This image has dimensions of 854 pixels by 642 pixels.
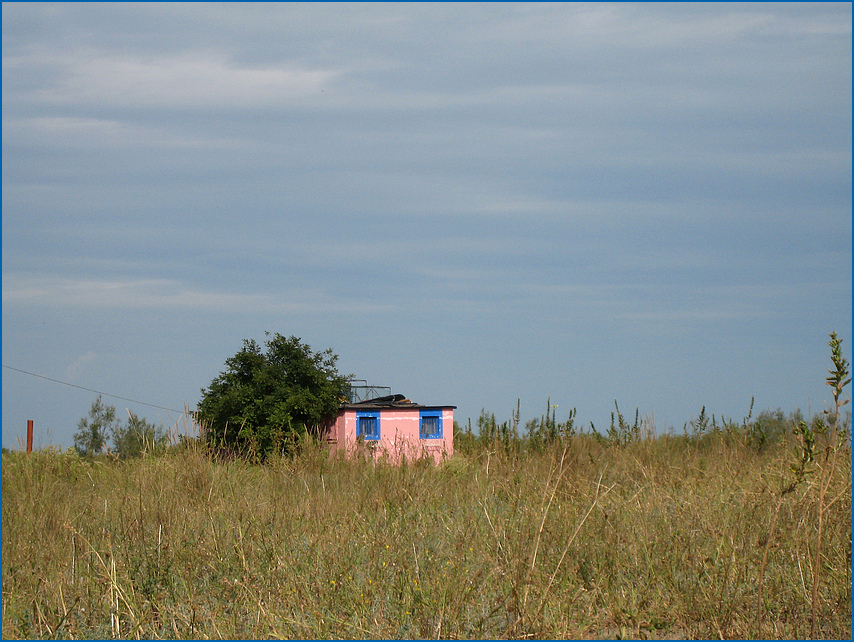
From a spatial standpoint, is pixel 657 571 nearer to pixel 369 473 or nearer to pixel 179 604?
pixel 179 604

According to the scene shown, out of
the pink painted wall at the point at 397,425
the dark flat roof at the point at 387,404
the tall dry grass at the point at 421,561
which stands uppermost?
the dark flat roof at the point at 387,404

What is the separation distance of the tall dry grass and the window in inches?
459

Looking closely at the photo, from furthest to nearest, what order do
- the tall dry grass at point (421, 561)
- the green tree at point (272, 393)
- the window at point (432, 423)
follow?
1. the window at point (432, 423)
2. the green tree at point (272, 393)
3. the tall dry grass at point (421, 561)

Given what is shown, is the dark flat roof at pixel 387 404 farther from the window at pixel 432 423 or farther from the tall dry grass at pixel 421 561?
the tall dry grass at pixel 421 561

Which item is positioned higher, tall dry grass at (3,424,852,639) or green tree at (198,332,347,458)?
green tree at (198,332,347,458)

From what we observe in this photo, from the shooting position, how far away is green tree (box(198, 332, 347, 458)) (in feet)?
56.5

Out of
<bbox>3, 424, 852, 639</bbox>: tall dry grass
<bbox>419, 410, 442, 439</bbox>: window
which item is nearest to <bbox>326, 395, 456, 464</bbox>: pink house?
<bbox>419, 410, 442, 439</bbox>: window

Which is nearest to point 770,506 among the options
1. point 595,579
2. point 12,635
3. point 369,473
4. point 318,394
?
point 595,579

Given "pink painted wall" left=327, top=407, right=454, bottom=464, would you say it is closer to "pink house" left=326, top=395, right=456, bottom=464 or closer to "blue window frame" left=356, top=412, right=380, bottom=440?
"pink house" left=326, top=395, right=456, bottom=464

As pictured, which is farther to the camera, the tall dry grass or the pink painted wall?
the pink painted wall

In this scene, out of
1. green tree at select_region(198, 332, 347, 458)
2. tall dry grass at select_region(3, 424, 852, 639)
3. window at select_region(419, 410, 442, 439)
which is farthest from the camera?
window at select_region(419, 410, 442, 439)

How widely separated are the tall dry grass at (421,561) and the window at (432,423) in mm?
11662

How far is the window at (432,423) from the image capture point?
64.5 ft

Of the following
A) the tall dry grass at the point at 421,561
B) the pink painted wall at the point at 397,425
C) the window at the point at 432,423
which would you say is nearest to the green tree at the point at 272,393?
the pink painted wall at the point at 397,425
